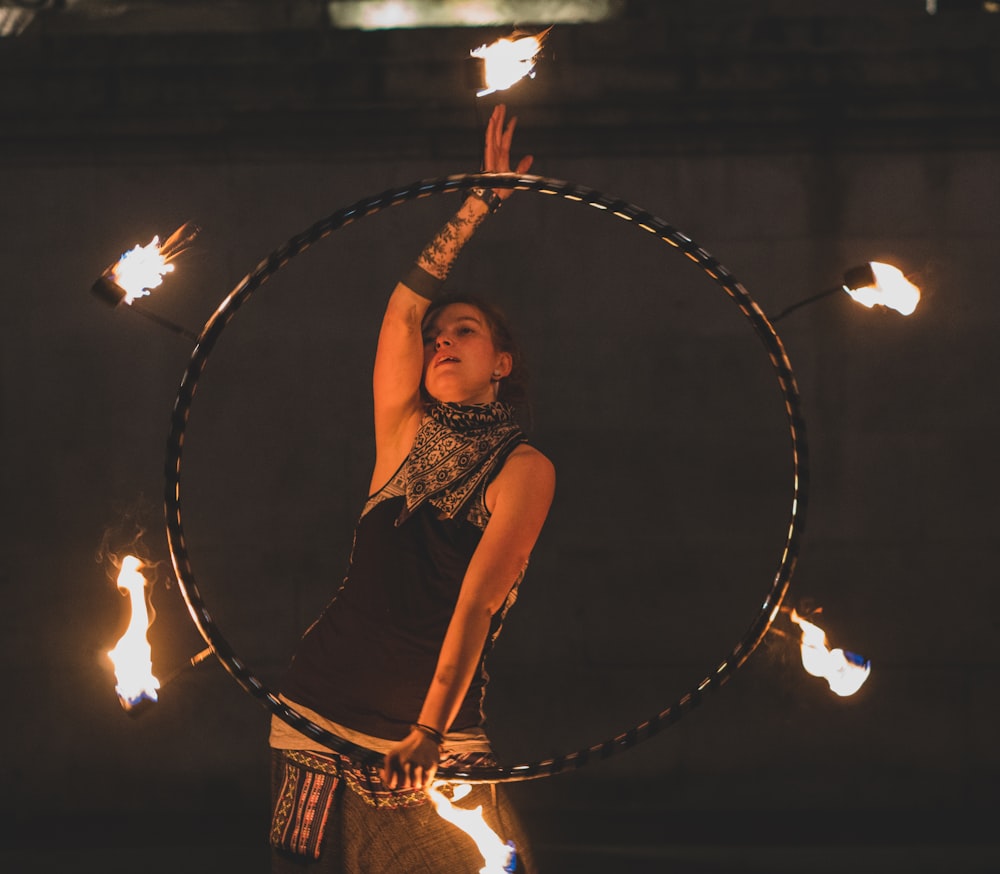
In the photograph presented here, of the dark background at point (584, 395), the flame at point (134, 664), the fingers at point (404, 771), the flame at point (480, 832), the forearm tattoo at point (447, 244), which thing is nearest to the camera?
the fingers at point (404, 771)

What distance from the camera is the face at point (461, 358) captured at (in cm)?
365

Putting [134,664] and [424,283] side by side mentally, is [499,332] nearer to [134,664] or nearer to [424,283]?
[424,283]

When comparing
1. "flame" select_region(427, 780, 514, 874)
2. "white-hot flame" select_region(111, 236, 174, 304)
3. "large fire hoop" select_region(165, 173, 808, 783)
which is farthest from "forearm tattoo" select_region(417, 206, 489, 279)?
"flame" select_region(427, 780, 514, 874)

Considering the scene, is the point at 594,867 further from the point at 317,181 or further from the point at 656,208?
the point at 317,181

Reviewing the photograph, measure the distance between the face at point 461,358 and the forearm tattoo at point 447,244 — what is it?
17 centimetres

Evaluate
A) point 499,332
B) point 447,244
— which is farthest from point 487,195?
point 499,332

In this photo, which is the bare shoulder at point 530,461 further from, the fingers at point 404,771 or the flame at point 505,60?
the flame at point 505,60

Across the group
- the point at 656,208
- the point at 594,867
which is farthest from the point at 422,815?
the point at 656,208

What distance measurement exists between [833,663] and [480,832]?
1397 mm

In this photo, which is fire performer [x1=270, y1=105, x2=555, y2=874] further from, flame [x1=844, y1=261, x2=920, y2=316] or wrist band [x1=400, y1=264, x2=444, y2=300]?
flame [x1=844, y1=261, x2=920, y2=316]

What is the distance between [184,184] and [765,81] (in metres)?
3.52

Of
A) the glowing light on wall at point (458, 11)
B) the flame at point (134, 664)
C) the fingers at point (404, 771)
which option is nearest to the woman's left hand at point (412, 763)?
the fingers at point (404, 771)

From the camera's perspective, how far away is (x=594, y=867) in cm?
596

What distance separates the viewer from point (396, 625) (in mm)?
3492
